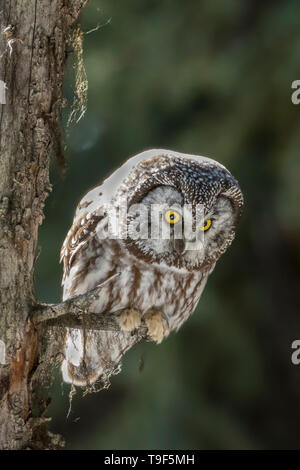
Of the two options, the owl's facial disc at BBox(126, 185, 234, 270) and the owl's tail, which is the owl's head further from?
the owl's tail

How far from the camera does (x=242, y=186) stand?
219 inches

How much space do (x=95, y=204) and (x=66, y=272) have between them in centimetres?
35

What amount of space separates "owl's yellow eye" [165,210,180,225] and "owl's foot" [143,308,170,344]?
0.44m

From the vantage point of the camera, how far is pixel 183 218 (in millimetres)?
3082

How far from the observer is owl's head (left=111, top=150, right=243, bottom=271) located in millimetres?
3082

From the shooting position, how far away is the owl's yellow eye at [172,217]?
3.09 m

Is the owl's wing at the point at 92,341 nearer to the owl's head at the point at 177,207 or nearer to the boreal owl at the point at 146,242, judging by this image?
the boreal owl at the point at 146,242

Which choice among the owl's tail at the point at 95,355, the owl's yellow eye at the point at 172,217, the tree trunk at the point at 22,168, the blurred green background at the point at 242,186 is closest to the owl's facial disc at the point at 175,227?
the owl's yellow eye at the point at 172,217

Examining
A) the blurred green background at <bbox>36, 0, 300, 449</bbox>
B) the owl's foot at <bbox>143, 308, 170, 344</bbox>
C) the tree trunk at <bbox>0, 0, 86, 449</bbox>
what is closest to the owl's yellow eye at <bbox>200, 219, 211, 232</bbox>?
the owl's foot at <bbox>143, 308, 170, 344</bbox>

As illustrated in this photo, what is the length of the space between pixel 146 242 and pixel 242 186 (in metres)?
2.53

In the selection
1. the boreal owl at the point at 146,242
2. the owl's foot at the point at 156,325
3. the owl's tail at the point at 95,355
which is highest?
the boreal owl at the point at 146,242

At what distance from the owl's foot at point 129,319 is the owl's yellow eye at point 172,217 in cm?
41

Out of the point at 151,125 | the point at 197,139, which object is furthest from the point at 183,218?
the point at 151,125
